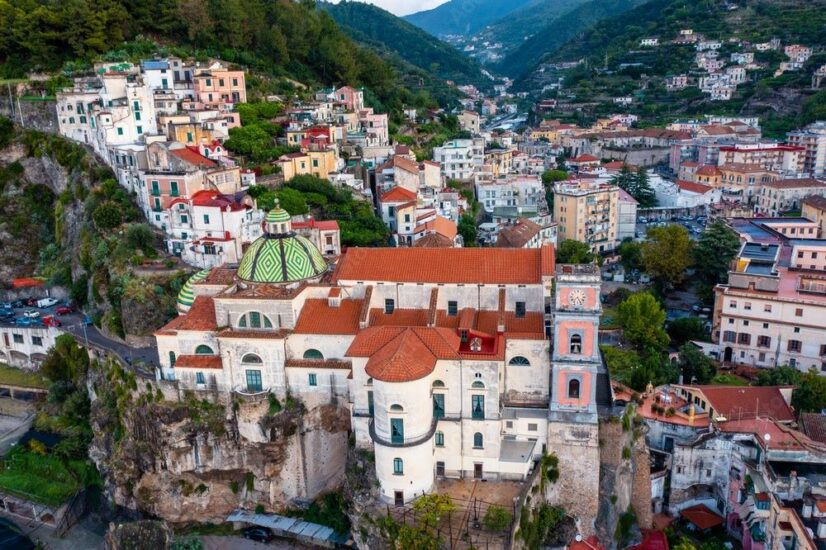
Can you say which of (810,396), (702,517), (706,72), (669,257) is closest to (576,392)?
(702,517)

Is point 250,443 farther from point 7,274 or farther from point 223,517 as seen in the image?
point 7,274

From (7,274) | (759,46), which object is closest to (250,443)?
(7,274)

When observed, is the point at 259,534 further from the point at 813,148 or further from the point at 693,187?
the point at 813,148

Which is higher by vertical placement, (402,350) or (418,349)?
(402,350)

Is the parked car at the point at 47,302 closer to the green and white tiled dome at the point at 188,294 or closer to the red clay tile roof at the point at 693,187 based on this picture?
the green and white tiled dome at the point at 188,294

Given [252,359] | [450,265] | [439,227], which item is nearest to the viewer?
[252,359]
